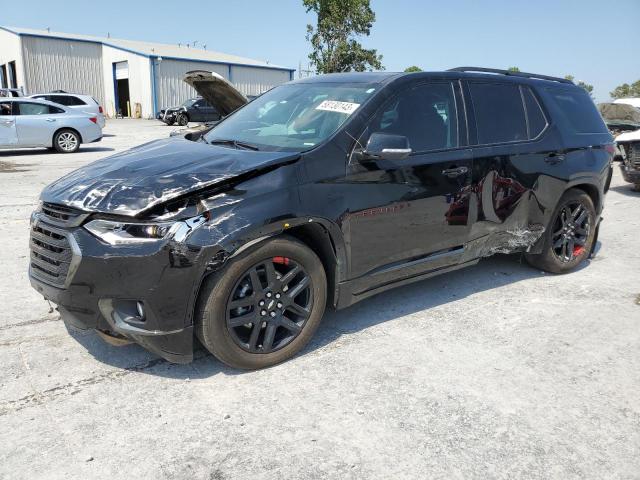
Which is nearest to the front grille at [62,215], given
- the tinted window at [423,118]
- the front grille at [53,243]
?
the front grille at [53,243]

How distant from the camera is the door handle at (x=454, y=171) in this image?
405 centimetres

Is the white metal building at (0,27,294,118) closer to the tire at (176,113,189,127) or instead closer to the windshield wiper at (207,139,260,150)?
the tire at (176,113,189,127)

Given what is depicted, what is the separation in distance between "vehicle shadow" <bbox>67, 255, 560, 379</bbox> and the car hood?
103cm

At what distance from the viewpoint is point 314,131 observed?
3.72m

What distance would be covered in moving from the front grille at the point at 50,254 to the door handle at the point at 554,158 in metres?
3.97

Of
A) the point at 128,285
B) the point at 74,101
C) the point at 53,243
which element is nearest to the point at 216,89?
the point at 53,243

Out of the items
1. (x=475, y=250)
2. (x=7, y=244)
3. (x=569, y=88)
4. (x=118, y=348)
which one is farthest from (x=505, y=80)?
(x=7, y=244)

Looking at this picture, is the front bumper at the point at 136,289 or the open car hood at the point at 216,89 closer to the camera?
the front bumper at the point at 136,289

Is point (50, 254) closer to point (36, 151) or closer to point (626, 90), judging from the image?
point (36, 151)

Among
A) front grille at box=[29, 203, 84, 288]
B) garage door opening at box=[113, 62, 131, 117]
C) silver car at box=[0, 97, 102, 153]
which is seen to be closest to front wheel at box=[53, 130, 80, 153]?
silver car at box=[0, 97, 102, 153]

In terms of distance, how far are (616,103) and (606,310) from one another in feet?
41.1

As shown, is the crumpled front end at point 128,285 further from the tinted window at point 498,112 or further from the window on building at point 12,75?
the window on building at point 12,75

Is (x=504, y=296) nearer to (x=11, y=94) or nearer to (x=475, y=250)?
(x=475, y=250)

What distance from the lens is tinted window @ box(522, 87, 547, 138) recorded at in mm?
4840
